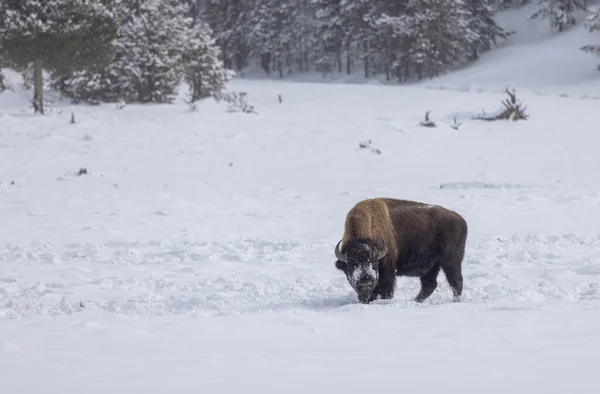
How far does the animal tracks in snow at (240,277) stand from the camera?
7688 millimetres

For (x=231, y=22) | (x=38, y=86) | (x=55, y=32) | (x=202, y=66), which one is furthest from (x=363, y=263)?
(x=231, y=22)

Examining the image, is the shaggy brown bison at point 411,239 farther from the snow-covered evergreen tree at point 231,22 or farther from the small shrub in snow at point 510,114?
the snow-covered evergreen tree at point 231,22

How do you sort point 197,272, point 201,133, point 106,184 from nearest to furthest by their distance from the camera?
point 197,272, point 106,184, point 201,133

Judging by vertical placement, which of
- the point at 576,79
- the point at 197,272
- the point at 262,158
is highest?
the point at 576,79

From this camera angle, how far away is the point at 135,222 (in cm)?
1439

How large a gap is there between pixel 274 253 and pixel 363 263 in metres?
4.13

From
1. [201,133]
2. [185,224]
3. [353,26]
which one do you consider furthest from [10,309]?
[353,26]

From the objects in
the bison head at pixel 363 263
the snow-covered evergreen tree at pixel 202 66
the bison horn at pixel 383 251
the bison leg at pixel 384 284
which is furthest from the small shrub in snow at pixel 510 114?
the bison head at pixel 363 263

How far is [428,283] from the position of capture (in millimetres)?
8297

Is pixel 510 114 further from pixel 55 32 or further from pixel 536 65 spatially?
pixel 536 65

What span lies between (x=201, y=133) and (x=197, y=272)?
1653cm

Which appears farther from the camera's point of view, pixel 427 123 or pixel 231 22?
pixel 231 22

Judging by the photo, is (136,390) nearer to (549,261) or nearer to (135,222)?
(549,261)

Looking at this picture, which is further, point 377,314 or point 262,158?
point 262,158
